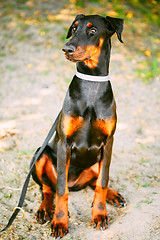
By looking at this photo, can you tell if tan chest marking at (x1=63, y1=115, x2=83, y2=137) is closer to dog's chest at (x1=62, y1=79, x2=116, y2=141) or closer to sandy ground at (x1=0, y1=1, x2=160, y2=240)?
dog's chest at (x1=62, y1=79, x2=116, y2=141)

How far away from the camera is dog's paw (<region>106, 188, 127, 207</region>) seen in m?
3.59

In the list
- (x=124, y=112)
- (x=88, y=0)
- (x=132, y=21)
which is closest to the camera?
(x=124, y=112)

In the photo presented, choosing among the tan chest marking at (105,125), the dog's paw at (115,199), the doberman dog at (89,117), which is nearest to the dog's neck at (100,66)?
the doberman dog at (89,117)

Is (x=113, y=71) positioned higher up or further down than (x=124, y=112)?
higher up

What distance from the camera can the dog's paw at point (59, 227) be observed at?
304 centimetres

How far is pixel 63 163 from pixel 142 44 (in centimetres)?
573

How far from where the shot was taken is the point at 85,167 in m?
3.48

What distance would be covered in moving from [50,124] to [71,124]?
2.62 meters

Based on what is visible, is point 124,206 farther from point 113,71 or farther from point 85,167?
point 113,71

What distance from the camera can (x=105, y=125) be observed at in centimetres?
305

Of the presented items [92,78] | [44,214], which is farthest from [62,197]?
[92,78]

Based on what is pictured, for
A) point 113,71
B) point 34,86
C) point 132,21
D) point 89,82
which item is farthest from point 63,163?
point 132,21

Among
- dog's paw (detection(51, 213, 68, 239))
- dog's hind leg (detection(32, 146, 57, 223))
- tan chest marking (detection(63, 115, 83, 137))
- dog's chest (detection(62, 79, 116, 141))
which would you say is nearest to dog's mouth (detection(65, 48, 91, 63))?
dog's chest (detection(62, 79, 116, 141))

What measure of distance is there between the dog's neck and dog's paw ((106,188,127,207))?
5.18 feet
